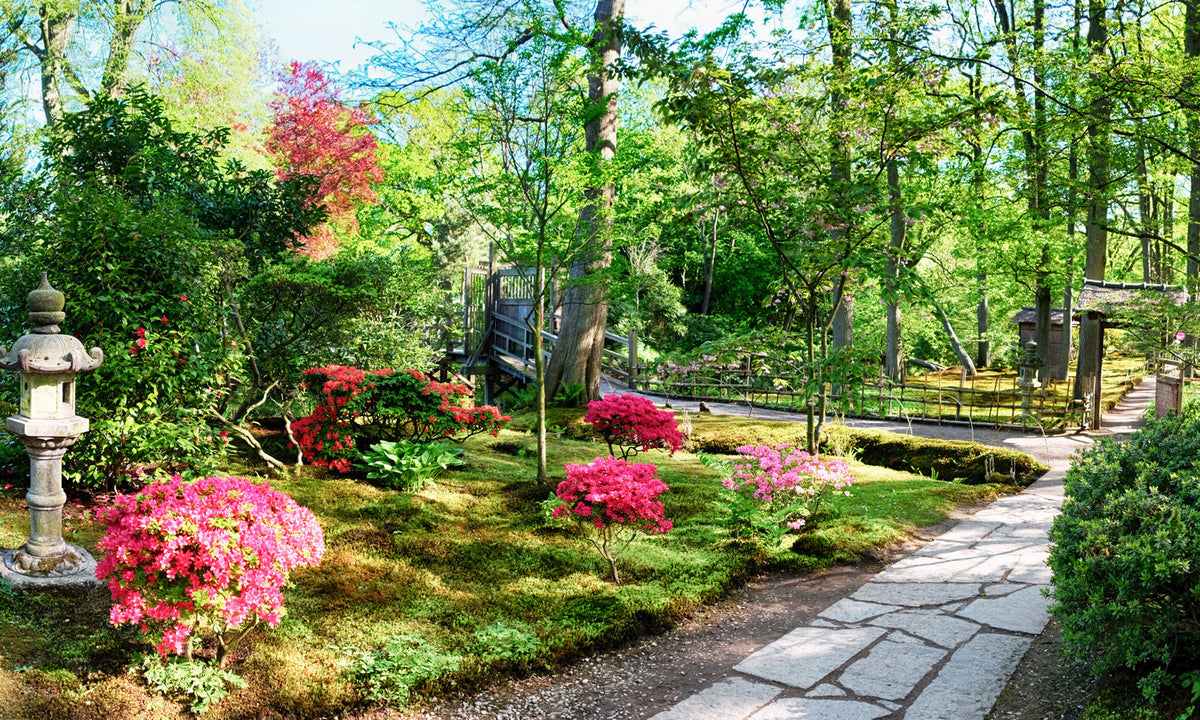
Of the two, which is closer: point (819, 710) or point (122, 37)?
point (819, 710)

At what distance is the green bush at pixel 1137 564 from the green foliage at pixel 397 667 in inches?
117

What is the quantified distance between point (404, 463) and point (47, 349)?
3052mm

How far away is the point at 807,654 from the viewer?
4.41 m

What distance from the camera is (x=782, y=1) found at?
11141mm

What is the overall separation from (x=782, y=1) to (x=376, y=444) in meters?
8.30

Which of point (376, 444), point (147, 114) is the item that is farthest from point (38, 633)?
point (147, 114)

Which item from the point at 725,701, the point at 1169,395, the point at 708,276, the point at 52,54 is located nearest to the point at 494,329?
the point at 52,54

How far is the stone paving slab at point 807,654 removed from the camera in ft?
13.6

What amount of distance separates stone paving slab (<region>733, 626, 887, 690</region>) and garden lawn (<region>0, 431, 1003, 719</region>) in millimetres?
731

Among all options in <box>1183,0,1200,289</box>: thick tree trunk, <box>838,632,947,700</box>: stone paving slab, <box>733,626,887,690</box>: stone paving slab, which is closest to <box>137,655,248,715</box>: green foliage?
<box>733,626,887,690</box>: stone paving slab

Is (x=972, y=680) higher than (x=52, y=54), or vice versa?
(x=52, y=54)

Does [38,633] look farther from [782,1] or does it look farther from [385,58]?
[782,1]

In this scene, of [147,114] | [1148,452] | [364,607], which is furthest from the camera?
[147,114]

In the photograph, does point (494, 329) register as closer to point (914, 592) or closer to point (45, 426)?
point (45, 426)
